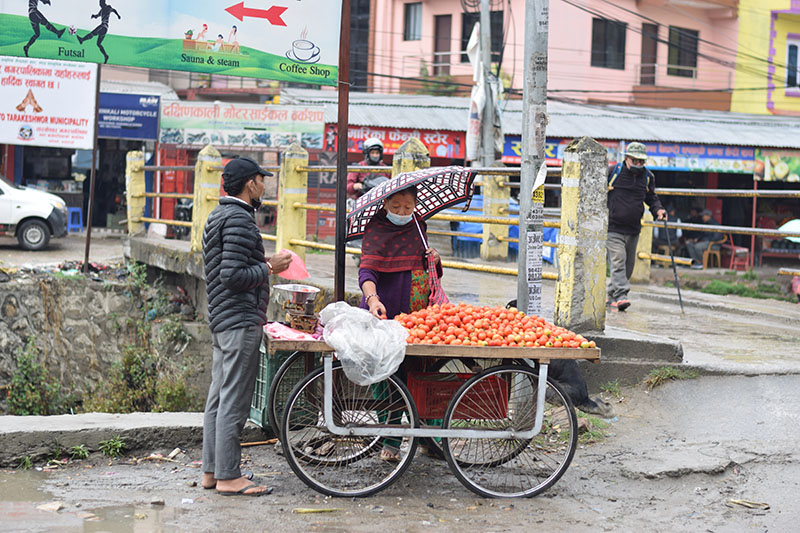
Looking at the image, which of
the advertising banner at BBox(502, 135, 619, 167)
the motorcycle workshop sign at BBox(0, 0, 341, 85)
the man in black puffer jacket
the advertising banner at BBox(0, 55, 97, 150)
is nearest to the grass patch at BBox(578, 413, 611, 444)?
the man in black puffer jacket

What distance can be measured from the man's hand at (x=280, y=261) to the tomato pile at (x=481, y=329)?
715 mm

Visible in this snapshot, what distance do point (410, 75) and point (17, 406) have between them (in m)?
22.6

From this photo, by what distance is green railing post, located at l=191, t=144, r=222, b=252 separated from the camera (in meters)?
11.3

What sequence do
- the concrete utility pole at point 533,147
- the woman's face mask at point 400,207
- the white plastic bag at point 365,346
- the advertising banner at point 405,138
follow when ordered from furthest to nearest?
the advertising banner at point 405,138 < the concrete utility pole at point 533,147 < the woman's face mask at point 400,207 < the white plastic bag at point 365,346

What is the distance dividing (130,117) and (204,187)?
12.8 meters

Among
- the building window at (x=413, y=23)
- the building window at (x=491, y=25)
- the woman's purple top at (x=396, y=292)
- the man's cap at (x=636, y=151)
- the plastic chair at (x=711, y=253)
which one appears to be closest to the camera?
the woman's purple top at (x=396, y=292)

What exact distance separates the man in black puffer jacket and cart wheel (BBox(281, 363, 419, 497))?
0.27 m

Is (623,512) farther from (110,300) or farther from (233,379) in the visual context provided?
(110,300)

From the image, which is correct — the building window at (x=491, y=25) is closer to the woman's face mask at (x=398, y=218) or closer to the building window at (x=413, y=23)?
the building window at (x=413, y=23)

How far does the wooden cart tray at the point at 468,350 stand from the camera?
4926mm

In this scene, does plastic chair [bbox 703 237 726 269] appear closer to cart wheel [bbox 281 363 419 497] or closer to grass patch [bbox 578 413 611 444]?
grass patch [bbox 578 413 611 444]

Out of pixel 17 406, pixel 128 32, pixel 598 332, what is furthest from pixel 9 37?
pixel 17 406

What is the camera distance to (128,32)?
20.4 feet

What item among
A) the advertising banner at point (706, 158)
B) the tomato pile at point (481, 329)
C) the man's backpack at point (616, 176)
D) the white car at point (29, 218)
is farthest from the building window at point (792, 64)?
the tomato pile at point (481, 329)
